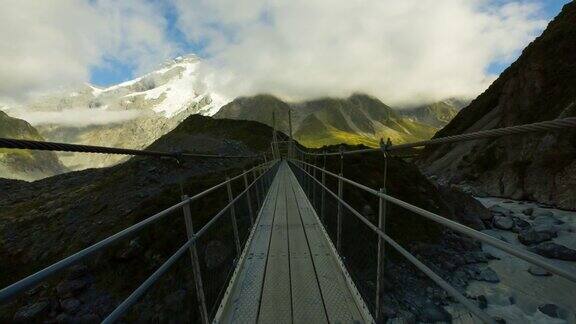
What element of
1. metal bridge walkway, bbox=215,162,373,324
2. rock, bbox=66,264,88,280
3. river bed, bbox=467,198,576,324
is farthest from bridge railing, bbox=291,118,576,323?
rock, bbox=66,264,88,280

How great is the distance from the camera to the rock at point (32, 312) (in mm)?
14047

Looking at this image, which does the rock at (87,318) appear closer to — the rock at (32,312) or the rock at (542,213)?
the rock at (32,312)

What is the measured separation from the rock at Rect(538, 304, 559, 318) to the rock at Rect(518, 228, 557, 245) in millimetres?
7252

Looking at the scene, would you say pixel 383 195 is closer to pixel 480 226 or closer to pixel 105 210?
pixel 480 226

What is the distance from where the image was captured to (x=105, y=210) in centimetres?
2391

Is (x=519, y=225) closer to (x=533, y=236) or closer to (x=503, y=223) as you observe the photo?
(x=503, y=223)

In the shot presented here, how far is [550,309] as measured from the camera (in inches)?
485

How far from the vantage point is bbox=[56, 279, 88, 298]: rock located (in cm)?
1507

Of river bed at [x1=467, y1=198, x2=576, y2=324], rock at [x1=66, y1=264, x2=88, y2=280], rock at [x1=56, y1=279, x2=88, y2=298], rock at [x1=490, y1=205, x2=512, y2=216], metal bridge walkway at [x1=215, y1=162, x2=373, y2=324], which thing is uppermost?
metal bridge walkway at [x1=215, y1=162, x2=373, y2=324]

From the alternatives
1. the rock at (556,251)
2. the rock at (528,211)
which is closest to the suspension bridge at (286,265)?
the rock at (556,251)

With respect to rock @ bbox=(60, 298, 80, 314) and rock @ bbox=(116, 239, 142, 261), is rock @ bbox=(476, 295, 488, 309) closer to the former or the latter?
rock @ bbox=(116, 239, 142, 261)

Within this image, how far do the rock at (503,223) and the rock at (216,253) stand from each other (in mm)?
19903

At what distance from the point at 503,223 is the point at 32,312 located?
22.2 metres

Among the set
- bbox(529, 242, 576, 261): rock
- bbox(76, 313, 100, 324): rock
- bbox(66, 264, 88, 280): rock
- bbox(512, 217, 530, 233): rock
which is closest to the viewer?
bbox(76, 313, 100, 324): rock
